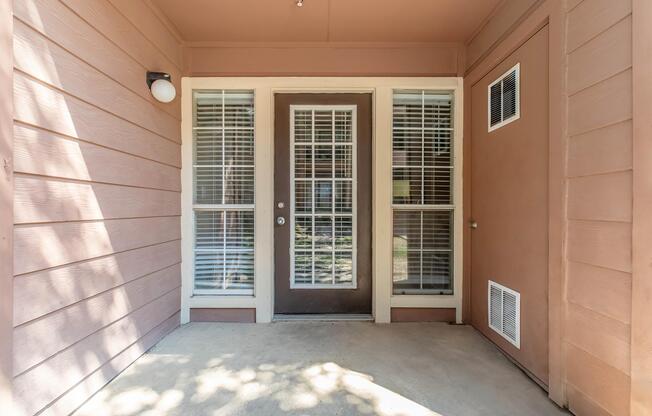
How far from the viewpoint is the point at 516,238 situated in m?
2.01

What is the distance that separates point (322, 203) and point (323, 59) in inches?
48.9

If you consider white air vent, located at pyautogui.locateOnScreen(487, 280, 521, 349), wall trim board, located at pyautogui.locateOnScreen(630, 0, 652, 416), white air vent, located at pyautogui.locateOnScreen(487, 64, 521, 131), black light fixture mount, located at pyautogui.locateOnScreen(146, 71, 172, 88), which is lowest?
white air vent, located at pyautogui.locateOnScreen(487, 280, 521, 349)

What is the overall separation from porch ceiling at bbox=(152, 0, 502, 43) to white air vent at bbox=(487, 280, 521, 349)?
1.98 meters

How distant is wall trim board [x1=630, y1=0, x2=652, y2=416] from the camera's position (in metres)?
1.21

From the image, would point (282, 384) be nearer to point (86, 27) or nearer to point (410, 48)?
point (86, 27)

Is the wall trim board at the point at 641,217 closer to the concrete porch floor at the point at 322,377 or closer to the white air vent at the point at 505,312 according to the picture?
the concrete porch floor at the point at 322,377

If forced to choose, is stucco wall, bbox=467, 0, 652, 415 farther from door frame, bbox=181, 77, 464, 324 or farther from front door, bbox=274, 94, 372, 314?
front door, bbox=274, 94, 372, 314

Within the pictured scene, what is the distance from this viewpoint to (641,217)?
4.05 feet

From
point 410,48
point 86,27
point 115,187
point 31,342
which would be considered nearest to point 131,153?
point 115,187

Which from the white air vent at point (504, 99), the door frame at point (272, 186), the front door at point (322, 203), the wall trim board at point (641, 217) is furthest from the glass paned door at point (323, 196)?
the wall trim board at point (641, 217)

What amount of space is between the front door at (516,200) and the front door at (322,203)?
899 mm

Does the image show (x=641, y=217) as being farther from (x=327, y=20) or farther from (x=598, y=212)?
(x=327, y=20)

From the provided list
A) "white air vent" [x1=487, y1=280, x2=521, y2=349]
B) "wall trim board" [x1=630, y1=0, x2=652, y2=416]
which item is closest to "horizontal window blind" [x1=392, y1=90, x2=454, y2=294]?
"white air vent" [x1=487, y1=280, x2=521, y2=349]

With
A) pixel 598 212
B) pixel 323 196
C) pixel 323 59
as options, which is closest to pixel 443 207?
pixel 323 196
